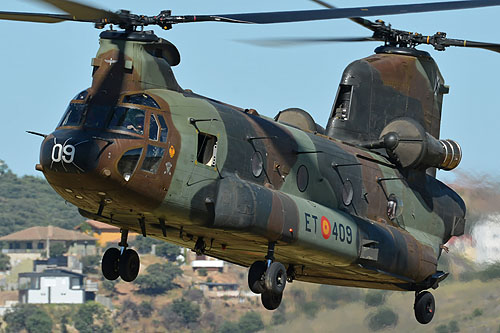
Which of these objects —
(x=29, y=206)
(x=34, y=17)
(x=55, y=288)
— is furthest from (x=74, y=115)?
(x=29, y=206)

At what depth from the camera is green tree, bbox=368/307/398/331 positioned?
25812 millimetres

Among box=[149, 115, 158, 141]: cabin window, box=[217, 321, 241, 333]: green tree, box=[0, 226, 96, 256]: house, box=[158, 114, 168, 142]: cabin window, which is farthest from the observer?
box=[0, 226, 96, 256]: house

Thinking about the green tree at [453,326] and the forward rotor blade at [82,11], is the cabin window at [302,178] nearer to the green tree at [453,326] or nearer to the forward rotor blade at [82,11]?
the forward rotor blade at [82,11]

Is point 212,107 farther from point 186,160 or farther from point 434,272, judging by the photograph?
point 434,272

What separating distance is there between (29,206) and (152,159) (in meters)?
161

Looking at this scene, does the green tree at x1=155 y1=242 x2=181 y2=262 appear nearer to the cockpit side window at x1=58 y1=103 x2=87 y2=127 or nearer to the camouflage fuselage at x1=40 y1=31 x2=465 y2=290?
the camouflage fuselage at x1=40 y1=31 x2=465 y2=290

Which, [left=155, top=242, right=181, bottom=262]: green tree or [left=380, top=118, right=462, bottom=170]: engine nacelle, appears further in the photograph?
[left=155, top=242, right=181, bottom=262]: green tree

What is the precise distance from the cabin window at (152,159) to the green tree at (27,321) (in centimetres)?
6596

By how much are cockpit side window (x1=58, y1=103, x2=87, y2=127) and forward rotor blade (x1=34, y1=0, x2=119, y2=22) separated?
1.28m

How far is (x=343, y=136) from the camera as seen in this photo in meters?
21.7

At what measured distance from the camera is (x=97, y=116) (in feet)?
52.8

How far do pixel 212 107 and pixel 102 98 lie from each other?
6.09 feet

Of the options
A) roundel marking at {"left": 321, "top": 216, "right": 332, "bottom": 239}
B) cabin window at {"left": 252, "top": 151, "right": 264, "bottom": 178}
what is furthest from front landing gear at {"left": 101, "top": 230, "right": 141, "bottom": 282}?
roundel marking at {"left": 321, "top": 216, "right": 332, "bottom": 239}

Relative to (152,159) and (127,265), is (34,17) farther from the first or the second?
(127,265)
